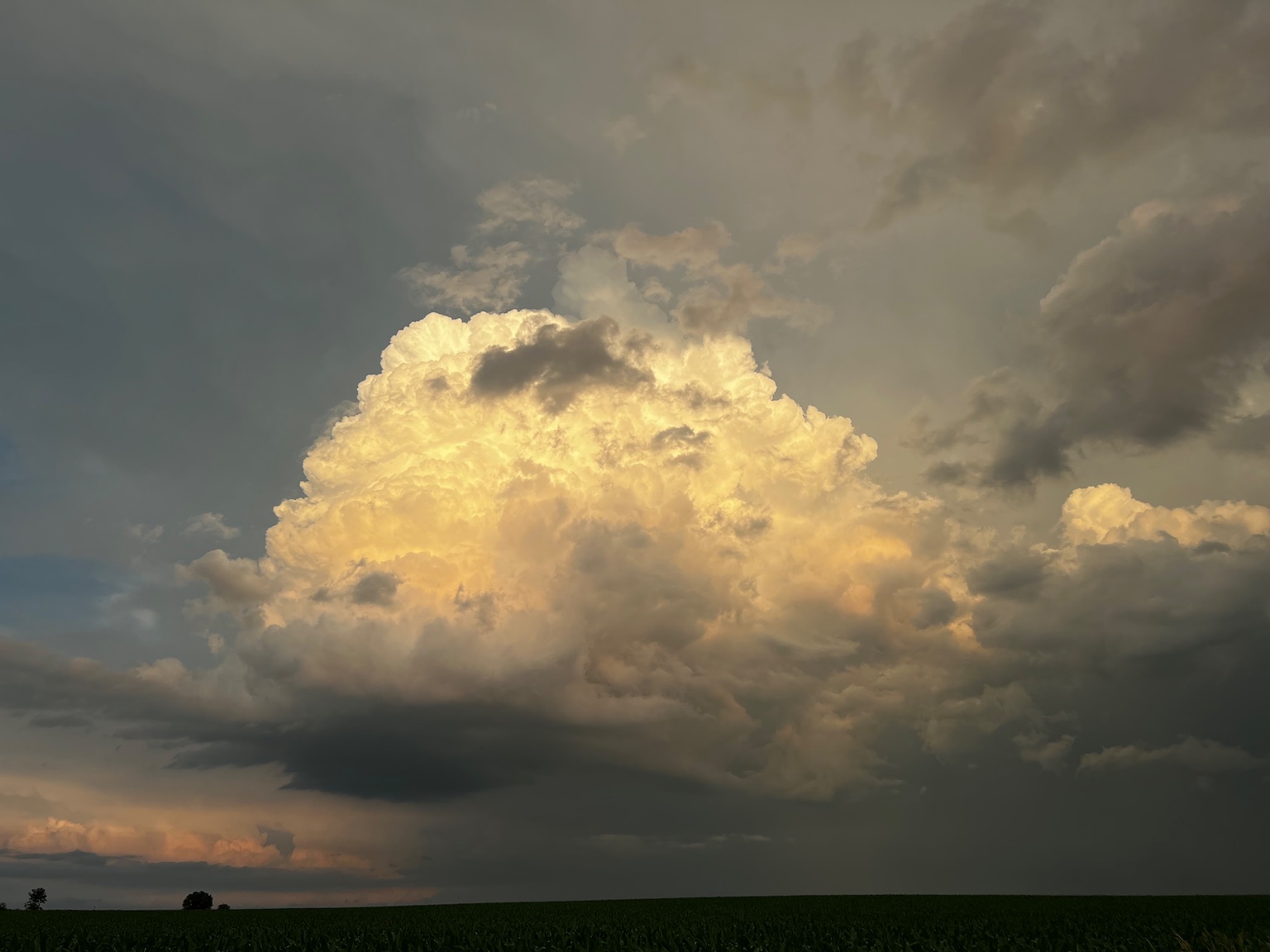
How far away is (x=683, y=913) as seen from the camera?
6475 centimetres

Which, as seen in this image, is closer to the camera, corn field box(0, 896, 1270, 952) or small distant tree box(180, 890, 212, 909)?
corn field box(0, 896, 1270, 952)

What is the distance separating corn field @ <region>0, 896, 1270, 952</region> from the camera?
28.2 metres

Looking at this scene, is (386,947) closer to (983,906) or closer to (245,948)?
(245,948)

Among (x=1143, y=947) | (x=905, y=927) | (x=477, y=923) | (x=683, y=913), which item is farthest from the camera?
(x=683, y=913)

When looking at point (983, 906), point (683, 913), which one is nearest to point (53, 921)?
point (683, 913)

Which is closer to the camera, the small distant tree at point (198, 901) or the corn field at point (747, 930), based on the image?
the corn field at point (747, 930)

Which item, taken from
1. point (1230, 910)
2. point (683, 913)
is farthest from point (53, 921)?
point (1230, 910)

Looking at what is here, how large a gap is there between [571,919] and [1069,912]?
33.5 metres

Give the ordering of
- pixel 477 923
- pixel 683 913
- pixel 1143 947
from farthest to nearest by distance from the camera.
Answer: pixel 683 913 < pixel 477 923 < pixel 1143 947

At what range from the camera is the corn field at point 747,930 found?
92.6 feet

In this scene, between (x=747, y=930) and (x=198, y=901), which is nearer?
(x=747, y=930)

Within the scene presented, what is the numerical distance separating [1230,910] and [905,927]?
26.9 meters

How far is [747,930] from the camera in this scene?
45906mm

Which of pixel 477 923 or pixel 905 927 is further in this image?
pixel 477 923
